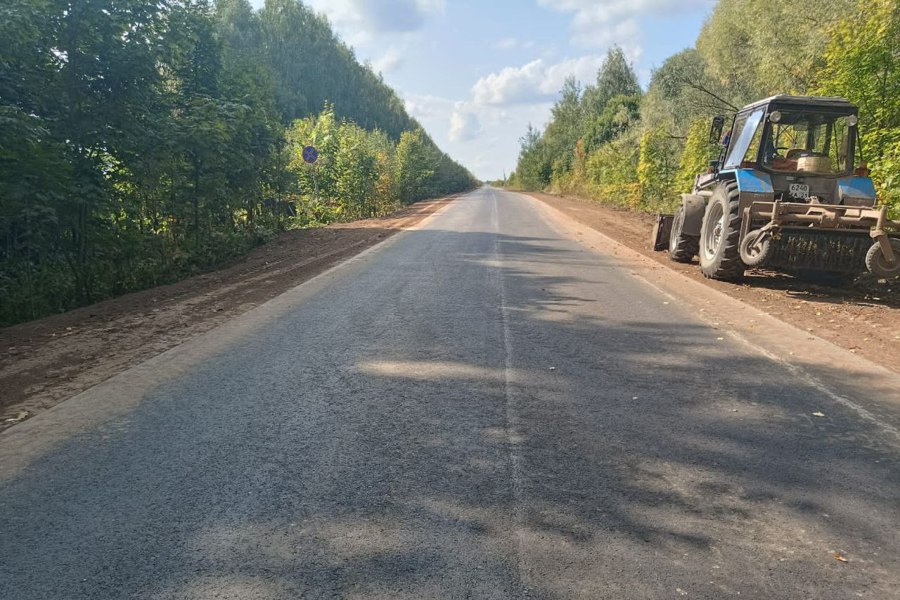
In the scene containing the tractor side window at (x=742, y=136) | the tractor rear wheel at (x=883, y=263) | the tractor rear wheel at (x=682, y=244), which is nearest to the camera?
the tractor rear wheel at (x=883, y=263)

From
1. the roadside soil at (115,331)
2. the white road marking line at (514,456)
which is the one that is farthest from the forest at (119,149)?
the white road marking line at (514,456)

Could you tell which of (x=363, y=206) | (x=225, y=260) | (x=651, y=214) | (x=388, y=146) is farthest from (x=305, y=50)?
(x=225, y=260)

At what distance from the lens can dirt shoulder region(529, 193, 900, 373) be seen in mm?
5871

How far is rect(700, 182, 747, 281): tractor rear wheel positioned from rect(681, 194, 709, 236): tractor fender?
0.73 meters

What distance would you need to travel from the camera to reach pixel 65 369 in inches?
199

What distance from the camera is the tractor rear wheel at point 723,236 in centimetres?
875

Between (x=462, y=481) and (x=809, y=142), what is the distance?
9640 mm

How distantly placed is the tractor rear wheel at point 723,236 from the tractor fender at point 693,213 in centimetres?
73

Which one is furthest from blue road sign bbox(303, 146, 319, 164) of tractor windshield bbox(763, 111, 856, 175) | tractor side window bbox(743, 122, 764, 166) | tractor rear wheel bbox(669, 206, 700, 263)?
tractor windshield bbox(763, 111, 856, 175)

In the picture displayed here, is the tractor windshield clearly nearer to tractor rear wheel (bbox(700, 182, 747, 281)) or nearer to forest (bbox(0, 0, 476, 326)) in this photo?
tractor rear wheel (bbox(700, 182, 747, 281))

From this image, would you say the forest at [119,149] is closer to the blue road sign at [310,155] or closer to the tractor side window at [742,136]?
the blue road sign at [310,155]

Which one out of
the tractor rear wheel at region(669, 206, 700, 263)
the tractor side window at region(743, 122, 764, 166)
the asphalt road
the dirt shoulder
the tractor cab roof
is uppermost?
the tractor cab roof

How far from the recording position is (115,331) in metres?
6.35

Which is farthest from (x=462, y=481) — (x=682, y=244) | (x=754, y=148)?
(x=682, y=244)
